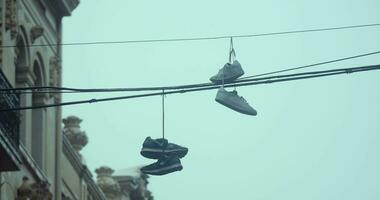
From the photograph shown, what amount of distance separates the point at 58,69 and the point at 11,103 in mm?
8217

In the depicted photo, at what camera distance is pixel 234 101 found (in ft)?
92.3

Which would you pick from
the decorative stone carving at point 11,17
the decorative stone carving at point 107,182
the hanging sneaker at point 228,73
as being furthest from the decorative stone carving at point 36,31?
the hanging sneaker at point 228,73

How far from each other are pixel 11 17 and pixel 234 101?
512 inches

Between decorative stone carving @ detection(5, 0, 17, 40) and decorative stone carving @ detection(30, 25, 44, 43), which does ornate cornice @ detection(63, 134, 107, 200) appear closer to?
decorative stone carving @ detection(30, 25, 44, 43)

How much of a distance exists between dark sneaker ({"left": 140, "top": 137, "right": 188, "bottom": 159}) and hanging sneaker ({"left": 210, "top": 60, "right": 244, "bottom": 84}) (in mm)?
Result: 1916

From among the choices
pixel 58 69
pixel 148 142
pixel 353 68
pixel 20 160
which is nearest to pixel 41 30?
pixel 58 69

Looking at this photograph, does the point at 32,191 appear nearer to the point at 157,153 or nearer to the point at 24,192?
the point at 24,192

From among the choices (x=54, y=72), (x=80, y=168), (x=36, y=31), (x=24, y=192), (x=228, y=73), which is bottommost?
(x=228, y=73)

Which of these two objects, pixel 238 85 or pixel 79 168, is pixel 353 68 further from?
pixel 79 168

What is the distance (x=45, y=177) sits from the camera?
140 feet

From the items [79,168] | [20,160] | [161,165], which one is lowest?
[161,165]

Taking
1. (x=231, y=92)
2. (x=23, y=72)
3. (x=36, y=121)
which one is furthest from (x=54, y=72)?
(x=231, y=92)

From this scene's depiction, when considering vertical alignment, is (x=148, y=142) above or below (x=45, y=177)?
below

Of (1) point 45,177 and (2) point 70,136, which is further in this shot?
A: (2) point 70,136
